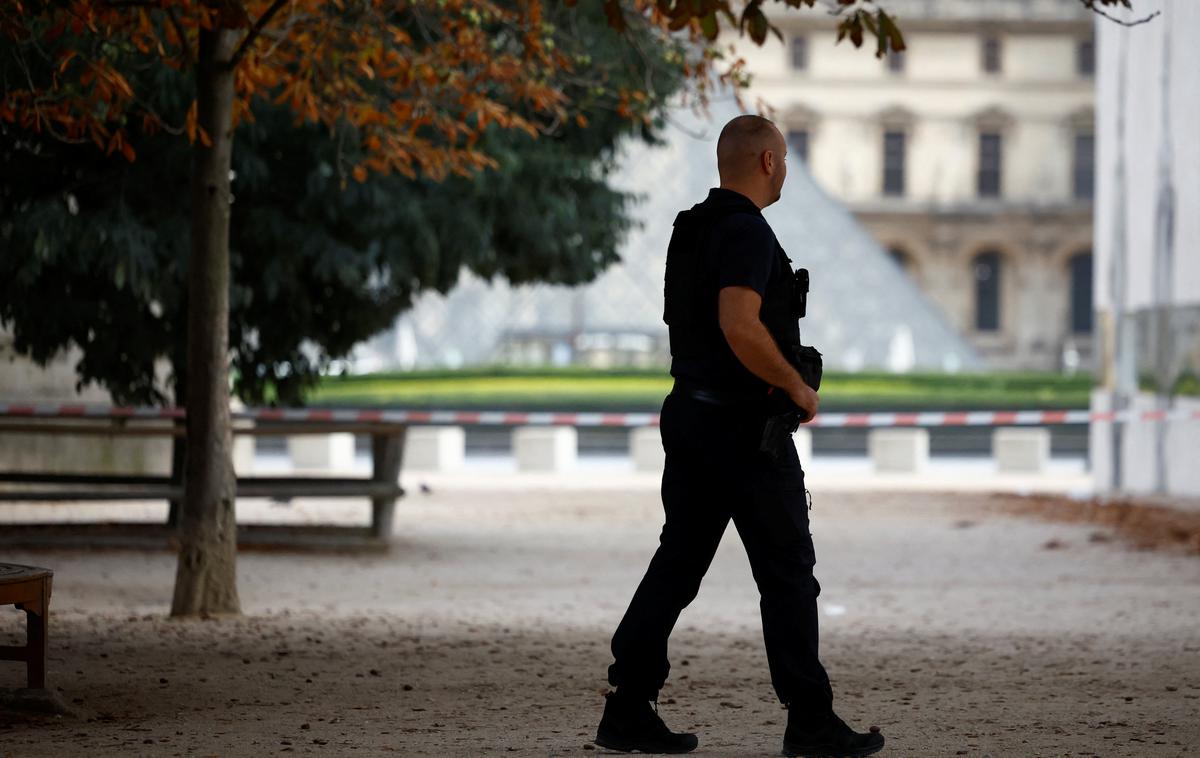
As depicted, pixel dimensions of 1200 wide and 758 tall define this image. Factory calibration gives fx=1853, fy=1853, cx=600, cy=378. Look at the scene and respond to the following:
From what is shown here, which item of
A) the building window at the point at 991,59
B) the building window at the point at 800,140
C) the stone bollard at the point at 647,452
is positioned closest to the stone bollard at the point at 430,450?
the stone bollard at the point at 647,452

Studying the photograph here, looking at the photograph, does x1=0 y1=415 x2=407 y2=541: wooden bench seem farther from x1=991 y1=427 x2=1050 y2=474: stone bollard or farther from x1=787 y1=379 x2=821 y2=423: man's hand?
x1=991 y1=427 x2=1050 y2=474: stone bollard

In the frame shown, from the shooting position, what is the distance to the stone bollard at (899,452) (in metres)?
21.0

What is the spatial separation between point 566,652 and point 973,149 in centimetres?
6338

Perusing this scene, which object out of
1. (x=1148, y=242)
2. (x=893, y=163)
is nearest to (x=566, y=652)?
(x=1148, y=242)

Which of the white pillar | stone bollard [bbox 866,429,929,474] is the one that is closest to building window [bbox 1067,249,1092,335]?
stone bollard [bbox 866,429,929,474]

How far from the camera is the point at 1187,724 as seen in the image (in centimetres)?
509

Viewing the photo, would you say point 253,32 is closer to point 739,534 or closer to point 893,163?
point 739,534

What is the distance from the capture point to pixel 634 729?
448 centimetres

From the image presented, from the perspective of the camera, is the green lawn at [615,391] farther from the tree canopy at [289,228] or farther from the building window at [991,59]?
the building window at [991,59]

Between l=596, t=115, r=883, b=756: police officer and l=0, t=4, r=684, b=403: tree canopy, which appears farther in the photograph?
l=0, t=4, r=684, b=403: tree canopy

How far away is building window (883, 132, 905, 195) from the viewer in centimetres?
6800

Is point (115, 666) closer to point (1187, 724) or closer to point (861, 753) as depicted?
point (861, 753)

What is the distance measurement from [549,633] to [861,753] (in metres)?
3.22

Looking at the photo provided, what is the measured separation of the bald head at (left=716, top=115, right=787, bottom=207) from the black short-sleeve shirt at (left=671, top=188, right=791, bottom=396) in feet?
0.12
